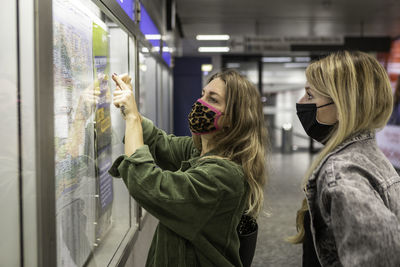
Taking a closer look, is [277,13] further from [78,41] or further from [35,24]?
[35,24]

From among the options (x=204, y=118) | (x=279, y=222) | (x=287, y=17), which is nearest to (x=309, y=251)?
(x=204, y=118)

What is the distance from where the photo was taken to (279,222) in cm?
438

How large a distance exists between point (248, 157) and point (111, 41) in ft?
3.67

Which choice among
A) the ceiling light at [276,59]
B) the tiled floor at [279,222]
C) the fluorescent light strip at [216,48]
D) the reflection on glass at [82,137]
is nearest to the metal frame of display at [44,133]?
the reflection on glass at [82,137]

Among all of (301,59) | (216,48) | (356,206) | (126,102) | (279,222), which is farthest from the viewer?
(301,59)

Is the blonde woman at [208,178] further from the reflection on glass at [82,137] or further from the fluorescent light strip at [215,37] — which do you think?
the fluorescent light strip at [215,37]

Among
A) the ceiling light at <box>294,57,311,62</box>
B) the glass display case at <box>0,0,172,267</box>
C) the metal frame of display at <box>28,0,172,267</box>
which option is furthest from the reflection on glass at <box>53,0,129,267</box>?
the ceiling light at <box>294,57,311,62</box>

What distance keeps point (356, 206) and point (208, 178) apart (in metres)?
0.46

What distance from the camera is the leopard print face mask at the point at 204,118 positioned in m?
1.34

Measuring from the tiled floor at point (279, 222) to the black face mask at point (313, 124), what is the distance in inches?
15.3

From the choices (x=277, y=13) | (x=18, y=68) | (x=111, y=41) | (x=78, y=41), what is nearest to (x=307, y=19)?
(x=277, y=13)

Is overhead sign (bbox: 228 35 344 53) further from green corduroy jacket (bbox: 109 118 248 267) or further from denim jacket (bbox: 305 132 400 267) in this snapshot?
denim jacket (bbox: 305 132 400 267)

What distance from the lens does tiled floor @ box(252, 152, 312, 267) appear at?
331cm

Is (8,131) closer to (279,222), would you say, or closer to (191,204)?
(191,204)
